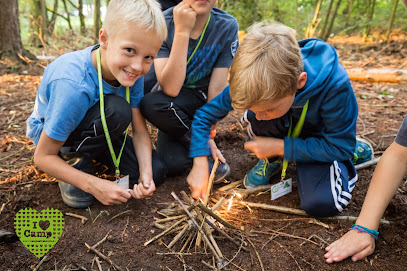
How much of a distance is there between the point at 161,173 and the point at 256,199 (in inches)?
29.1

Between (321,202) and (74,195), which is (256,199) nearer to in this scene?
(321,202)

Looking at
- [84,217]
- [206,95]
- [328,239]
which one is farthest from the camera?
[206,95]

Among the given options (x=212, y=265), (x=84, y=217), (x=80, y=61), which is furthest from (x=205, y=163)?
(x=80, y=61)

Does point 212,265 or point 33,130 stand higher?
point 33,130

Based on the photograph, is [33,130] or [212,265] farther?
[33,130]

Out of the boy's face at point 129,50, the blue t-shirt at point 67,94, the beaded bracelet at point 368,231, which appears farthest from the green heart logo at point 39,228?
the beaded bracelet at point 368,231

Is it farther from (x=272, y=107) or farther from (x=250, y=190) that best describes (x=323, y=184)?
(x=272, y=107)

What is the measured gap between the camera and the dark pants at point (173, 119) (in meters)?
2.26

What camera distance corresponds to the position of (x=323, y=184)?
1.99 m

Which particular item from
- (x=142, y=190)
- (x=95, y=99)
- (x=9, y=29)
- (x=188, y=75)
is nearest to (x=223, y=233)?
(x=142, y=190)

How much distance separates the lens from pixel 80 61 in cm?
184

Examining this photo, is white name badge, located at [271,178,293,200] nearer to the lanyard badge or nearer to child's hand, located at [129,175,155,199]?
the lanyard badge

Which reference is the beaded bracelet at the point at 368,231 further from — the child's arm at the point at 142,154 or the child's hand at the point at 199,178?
the child's arm at the point at 142,154

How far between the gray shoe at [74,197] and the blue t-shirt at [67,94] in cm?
39
